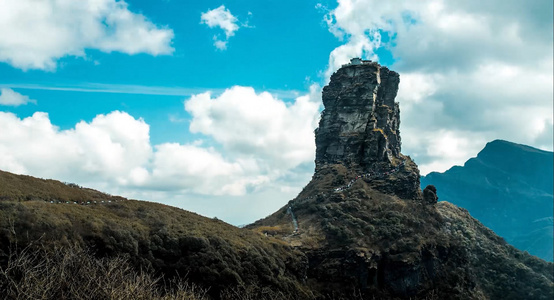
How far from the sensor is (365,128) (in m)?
154

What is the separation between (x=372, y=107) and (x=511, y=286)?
227 ft

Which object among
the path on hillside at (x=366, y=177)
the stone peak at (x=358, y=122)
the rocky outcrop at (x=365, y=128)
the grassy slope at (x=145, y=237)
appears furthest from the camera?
the stone peak at (x=358, y=122)

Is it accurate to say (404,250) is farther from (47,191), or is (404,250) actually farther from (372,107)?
(47,191)

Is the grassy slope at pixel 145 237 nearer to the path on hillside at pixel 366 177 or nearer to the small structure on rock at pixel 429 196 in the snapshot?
the path on hillside at pixel 366 177

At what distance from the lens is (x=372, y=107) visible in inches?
6156

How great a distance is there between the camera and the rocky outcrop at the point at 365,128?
5768 inches

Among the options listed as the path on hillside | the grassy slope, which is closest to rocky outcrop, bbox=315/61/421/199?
the path on hillside

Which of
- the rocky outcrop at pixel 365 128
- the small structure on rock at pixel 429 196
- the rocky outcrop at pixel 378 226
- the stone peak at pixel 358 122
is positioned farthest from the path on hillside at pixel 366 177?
the small structure on rock at pixel 429 196

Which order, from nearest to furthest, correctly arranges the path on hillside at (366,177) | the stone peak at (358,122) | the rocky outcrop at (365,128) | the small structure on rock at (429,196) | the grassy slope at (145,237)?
the grassy slope at (145,237), the path on hillside at (366,177), the small structure on rock at (429,196), the rocky outcrop at (365,128), the stone peak at (358,122)

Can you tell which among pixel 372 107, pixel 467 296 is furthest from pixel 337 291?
Result: pixel 372 107

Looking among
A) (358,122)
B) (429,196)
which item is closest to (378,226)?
(429,196)

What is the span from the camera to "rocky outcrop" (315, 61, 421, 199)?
146 meters

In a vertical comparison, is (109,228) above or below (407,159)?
below

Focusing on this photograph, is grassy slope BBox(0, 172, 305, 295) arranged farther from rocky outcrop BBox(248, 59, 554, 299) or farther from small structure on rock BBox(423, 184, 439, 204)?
small structure on rock BBox(423, 184, 439, 204)
